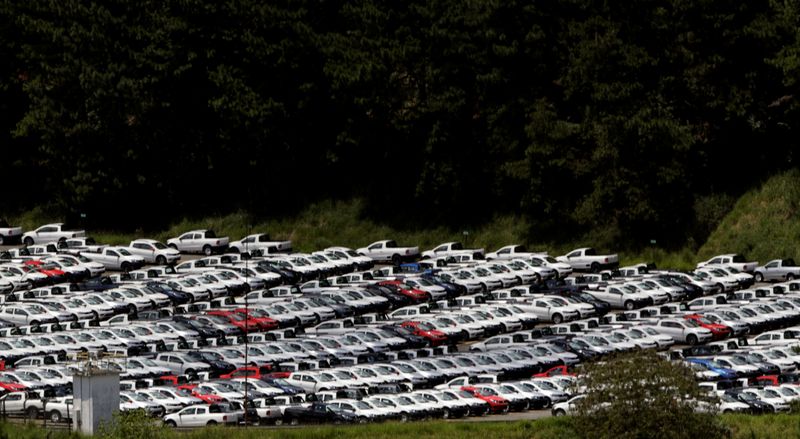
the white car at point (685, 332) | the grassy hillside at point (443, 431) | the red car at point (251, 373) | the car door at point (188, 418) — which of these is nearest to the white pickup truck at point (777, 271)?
the white car at point (685, 332)

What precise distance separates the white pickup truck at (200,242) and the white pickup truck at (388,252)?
29.0ft

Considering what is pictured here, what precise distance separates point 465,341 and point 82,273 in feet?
87.1

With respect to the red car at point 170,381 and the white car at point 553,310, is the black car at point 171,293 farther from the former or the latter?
the red car at point 170,381

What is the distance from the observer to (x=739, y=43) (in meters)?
114

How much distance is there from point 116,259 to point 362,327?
25.8m

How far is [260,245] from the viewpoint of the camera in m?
118

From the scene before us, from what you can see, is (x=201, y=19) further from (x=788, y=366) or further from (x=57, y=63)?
(x=788, y=366)

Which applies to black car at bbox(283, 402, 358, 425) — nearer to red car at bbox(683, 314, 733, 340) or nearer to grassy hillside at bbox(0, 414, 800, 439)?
grassy hillside at bbox(0, 414, 800, 439)

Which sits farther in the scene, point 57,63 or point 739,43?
point 57,63

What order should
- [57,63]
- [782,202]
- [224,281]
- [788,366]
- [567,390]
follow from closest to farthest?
[567,390] < [788,366] < [224,281] < [782,202] < [57,63]

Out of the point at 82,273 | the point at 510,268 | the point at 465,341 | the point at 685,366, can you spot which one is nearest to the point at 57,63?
the point at 82,273

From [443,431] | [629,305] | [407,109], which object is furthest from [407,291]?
[443,431]

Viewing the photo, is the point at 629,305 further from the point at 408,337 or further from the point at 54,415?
the point at 54,415

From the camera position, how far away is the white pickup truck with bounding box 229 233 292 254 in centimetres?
11769
